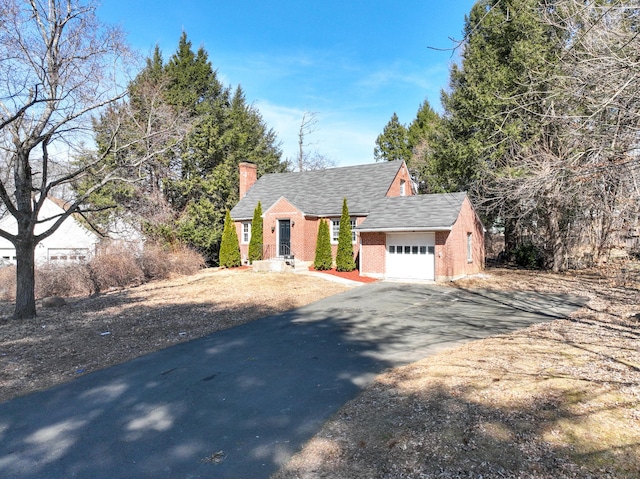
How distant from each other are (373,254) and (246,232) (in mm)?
9478

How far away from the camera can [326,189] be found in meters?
25.9

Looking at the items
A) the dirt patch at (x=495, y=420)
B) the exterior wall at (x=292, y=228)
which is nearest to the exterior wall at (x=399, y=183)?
the exterior wall at (x=292, y=228)

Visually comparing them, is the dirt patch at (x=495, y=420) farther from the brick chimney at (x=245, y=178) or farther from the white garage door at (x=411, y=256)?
the brick chimney at (x=245, y=178)

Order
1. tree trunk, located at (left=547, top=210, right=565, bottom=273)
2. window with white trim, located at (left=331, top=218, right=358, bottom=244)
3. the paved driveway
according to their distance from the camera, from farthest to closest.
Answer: window with white trim, located at (left=331, top=218, right=358, bottom=244)
tree trunk, located at (left=547, top=210, right=565, bottom=273)
the paved driveway

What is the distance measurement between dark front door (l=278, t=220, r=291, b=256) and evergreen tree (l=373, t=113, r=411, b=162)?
21.5 metres

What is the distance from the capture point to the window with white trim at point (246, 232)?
2584 cm

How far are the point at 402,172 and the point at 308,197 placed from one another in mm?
6157

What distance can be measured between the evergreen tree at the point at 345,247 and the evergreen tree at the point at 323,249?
0.67 m

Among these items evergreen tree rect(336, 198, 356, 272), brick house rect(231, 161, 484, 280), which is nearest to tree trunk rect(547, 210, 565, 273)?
brick house rect(231, 161, 484, 280)

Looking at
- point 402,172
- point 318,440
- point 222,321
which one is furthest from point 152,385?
point 402,172

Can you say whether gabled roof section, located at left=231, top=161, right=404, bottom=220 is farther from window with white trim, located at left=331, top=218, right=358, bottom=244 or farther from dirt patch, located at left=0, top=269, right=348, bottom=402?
dirt patch, located at left=0, top=269, right=348, bottom=402

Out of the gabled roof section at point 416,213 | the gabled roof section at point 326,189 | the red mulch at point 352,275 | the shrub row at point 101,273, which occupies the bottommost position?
the red mulch at point 352,275

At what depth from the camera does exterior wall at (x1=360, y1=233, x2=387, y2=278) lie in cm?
1983

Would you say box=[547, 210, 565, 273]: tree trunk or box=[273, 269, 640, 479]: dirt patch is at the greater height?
box=[547, 210, 565, 273]: tree trunk
